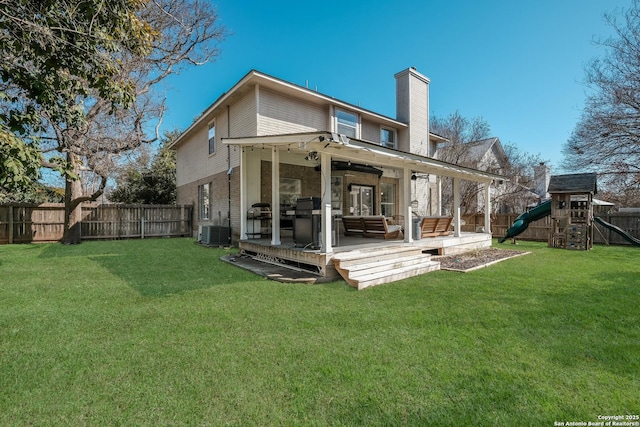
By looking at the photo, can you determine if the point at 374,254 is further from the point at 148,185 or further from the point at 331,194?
the point at 148,185

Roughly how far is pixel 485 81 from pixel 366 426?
60.2 ft

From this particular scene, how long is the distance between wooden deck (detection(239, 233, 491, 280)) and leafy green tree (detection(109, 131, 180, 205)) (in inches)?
549

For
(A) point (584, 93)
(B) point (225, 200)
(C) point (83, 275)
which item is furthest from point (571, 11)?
(C) point (83, 275)

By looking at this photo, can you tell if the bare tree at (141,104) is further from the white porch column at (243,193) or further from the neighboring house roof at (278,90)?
the white porch column at (243,193)

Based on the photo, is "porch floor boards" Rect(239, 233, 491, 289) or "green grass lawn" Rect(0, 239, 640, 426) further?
"porch floor boards" Rect(239, 233, 491, 289)

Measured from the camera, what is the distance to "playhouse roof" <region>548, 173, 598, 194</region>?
39.5ft

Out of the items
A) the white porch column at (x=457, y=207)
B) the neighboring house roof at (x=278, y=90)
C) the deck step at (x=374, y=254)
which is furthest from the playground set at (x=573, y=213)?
the deck step at (x=374, y=254)

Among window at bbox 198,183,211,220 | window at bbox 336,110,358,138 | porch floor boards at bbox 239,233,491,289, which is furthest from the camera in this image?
window at bbox 198,183,211,220

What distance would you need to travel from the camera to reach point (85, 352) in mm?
2994

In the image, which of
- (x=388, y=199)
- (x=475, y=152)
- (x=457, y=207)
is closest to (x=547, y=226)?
(x=457, y=207)

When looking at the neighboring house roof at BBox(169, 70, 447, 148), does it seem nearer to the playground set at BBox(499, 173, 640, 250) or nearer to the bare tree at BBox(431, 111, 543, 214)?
the playground set at BBox(499, 173, 640, 250)

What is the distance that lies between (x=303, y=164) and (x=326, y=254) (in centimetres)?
569

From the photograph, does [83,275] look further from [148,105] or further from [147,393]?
[148,105]

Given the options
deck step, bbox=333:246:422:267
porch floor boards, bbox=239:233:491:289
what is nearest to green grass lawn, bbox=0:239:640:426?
porch floor boards, bbox=239:233:491:289
